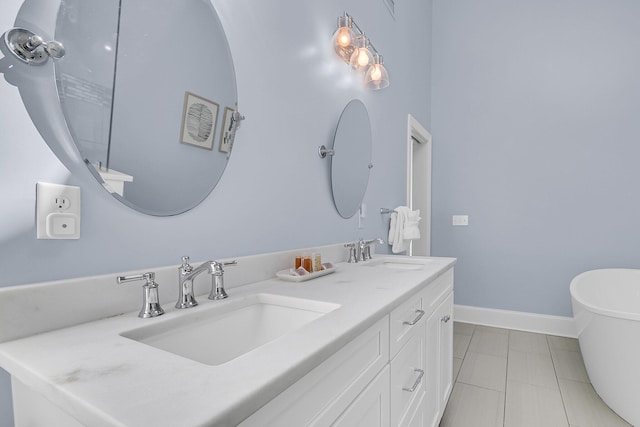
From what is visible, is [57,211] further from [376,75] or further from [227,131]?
[376,75]

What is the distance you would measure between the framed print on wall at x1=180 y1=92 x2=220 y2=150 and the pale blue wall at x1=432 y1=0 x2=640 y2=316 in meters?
3.01

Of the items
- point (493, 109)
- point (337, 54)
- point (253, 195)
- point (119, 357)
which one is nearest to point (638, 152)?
point (493, 109)

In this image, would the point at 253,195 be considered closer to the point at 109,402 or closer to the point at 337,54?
the point at 109,402

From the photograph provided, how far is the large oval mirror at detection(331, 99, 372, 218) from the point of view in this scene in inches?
70.2

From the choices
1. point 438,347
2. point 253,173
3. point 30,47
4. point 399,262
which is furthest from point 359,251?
point 30,47

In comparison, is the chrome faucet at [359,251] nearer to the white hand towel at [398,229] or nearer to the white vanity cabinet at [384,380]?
the white vanity cabinet at [384,380]

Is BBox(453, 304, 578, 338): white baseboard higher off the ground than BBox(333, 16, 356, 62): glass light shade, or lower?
lower

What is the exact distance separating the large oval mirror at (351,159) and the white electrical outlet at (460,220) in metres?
1.77

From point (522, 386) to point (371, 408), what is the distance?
73.5 inches

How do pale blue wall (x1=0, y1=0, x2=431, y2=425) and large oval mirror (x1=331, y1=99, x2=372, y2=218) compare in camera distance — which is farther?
large oval mirror (x1=331, y1=99, x2=372, y2=218)

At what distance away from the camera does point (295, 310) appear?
95cm

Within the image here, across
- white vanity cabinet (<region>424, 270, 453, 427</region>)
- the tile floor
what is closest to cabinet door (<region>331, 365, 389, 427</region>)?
white vanity cabinet (<region>424, 270, 453, 427</region>)

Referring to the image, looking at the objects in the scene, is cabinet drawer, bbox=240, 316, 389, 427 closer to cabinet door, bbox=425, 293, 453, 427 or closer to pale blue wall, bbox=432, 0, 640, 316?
cabinet door, bbox=425, 293, 453, 427

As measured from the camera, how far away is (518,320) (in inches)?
128
